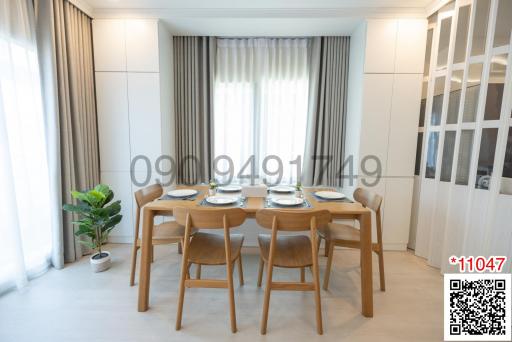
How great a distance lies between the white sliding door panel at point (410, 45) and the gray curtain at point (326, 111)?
59 centimetres

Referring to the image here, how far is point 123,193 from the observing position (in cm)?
270

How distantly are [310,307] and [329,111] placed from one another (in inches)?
87.2

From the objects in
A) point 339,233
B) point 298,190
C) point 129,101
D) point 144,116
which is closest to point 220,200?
point 298,190

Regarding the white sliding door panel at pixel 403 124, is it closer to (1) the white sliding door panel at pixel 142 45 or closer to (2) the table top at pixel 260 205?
(2) the table top at pixel 260 205

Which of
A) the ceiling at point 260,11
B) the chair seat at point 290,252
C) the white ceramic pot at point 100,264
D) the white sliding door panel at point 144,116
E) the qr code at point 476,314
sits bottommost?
the white ceramic pot at point 100,264

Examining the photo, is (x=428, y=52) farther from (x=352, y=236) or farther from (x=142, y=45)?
(x=142, y=45)

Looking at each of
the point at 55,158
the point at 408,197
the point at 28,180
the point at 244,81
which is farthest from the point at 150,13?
the point at 408,197

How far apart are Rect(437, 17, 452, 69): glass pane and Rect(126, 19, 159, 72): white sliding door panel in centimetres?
287

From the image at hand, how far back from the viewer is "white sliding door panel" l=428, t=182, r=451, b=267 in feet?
7.38

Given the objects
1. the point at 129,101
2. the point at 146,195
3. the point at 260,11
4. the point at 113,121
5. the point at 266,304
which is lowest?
the point at 266,304

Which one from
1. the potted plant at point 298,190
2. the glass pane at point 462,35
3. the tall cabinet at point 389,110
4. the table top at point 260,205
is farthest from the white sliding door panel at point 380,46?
the table top at point 260,205

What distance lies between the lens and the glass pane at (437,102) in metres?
2.31

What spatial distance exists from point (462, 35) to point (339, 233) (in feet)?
6.77

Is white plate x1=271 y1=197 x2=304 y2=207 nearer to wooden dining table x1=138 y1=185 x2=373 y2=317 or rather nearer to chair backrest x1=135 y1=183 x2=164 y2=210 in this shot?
wooden dining table x1=138 y1=185 x2=373 y2=317
